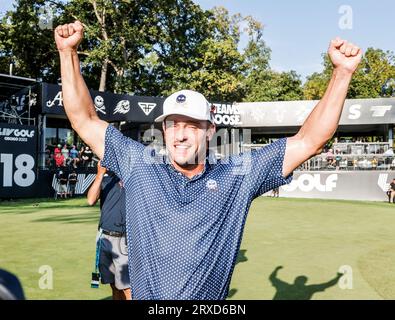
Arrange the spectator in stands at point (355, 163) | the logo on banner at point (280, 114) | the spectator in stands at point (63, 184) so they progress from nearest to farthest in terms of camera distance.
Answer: the spectator in stands at point (63, 184)
the spectator in stands at point (355, 163)
the logo on banner at point (280, 114)

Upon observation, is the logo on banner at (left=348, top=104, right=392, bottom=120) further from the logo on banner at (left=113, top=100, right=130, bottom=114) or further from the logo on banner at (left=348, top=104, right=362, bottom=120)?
the logo on banner at (left=113, top=100, right=130, bottom=114)

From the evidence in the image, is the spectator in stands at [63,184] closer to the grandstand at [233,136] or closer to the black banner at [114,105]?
the grandstand at [233,136]

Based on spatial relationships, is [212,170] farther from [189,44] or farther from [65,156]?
[189,44]

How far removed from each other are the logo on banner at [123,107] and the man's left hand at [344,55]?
1076 inches

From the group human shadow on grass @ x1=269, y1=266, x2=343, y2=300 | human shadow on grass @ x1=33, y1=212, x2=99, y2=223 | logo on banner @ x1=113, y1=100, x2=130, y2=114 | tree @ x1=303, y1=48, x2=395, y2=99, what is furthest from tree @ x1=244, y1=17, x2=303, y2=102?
human shadow on grass @ x1=269, y1=266, x2=343, y2=300

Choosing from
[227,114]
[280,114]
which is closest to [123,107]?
[227,114]

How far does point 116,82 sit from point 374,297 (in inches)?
1476

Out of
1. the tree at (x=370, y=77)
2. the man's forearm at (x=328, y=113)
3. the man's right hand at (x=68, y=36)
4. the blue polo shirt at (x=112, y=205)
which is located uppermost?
the tree at (x=370, y=77)

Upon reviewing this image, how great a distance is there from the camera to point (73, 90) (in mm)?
3062

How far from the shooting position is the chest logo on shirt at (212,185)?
116 inches

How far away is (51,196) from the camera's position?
26.7m

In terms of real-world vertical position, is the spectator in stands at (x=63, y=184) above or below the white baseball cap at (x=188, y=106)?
below

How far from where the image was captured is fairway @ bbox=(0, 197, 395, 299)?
7.38 m

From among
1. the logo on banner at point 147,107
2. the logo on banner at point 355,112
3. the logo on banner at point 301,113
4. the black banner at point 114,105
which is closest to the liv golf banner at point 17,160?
the black banner at point 114,105
